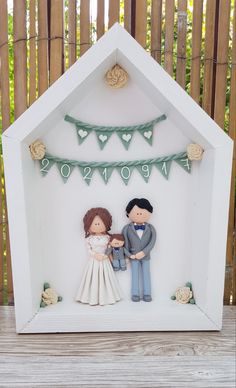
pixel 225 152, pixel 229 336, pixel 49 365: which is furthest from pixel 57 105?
pixel 229 336

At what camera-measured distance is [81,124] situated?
3.04 ft

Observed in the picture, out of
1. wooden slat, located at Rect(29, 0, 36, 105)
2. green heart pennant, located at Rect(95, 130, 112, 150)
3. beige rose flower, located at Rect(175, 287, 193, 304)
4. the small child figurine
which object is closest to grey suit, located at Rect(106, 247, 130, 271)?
the small child figurine

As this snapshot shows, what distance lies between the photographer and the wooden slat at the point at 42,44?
102 cm

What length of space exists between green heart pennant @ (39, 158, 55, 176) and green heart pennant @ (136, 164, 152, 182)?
0.19 m

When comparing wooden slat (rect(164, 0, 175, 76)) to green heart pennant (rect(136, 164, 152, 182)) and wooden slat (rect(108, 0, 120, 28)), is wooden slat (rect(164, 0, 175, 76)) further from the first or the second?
green heart pennant (rect(136, 164, 152, 182))

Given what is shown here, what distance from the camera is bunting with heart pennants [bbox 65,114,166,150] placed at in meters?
0.93

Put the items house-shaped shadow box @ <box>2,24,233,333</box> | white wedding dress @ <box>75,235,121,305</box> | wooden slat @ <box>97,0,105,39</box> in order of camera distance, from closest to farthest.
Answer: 1. house-shaped shadow box @ <box>2,24,233,333</box>
2. white wedding dress @ <box>75,235,121,305</box>
3. wooden slat @ <box>97,0,105,39</box>

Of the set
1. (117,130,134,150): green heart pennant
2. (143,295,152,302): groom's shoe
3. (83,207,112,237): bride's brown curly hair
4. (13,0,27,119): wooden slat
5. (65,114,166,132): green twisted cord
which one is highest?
(13,0,27,119): wooden slat

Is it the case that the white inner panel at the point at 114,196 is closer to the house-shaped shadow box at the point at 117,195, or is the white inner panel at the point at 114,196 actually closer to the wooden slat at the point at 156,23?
the house-shaped shadow box at the point at 117,195

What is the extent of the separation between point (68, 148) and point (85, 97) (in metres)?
0.12

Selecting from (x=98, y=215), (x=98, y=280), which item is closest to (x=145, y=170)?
(x=98, y=215)

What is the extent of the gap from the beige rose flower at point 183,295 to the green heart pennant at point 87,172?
320 millimetres

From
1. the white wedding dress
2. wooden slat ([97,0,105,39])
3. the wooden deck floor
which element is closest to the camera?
the wooden deck floor

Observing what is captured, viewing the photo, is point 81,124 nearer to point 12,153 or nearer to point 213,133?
point 12,153
